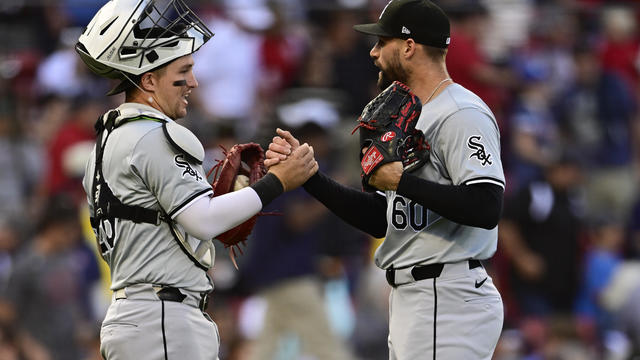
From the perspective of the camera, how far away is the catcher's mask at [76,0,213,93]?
15.6 ft

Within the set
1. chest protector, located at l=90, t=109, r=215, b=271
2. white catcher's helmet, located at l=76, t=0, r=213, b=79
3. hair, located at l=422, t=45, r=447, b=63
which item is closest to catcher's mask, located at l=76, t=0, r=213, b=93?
white catcher's helmet, located at l=76, t=0, r=213, b=79

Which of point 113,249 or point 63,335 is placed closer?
point 113,249

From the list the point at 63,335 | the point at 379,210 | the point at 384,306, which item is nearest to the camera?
the point at 379,210

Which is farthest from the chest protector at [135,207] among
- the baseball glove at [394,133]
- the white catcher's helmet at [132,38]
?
the baseball glove at [394,133]

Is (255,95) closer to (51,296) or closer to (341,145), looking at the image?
(341,145)

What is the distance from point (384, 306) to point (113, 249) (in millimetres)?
A: 4982

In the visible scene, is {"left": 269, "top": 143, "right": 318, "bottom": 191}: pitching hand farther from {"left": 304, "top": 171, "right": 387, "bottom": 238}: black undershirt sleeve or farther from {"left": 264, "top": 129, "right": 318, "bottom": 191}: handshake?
{"left": 304, "top": 171, "right": 387, "bottom": 238}: black undershirt sleeve

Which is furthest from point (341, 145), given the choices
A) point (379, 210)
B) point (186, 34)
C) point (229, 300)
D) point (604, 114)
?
point (186, 34)

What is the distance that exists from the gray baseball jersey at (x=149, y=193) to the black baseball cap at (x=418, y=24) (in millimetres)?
1178

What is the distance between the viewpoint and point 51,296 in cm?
870

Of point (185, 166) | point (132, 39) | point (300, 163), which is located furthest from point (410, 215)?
point (132, 39)

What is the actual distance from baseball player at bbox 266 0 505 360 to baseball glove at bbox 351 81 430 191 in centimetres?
4

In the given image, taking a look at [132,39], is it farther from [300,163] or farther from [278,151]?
[300,163]

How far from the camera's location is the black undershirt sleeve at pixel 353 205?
18.0ft
